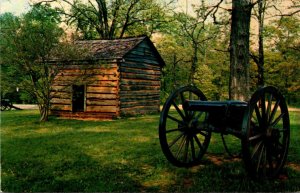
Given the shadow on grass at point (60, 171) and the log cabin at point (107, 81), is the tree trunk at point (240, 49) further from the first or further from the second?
the log cabin at point (107, 81)

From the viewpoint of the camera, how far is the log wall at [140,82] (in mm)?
19464

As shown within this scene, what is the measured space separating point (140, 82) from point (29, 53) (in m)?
7.74

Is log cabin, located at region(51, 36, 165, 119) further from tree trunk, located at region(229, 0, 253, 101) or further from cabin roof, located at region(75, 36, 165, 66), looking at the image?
tree trunk, located at region(229, 0, 253, 101)

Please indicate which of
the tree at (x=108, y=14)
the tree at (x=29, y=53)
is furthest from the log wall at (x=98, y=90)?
the tree at (x=108, y=14)

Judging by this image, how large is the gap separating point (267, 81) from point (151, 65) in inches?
747

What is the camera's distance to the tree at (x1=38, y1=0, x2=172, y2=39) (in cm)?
3503

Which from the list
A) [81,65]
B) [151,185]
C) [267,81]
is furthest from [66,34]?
[267,81]

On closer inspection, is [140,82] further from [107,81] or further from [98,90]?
[98,90]

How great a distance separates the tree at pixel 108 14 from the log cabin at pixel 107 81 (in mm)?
14347

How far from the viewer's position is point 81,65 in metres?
19.1

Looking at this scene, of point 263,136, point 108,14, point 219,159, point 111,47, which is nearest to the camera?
point 263,136

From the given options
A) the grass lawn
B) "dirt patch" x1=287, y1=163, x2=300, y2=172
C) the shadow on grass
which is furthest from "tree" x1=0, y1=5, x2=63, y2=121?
"dirt patch" x1=287, y1=163, x2=300, y2=172

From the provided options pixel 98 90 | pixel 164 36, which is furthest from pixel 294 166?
pixel 164 36

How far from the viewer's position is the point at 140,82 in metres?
21.2
